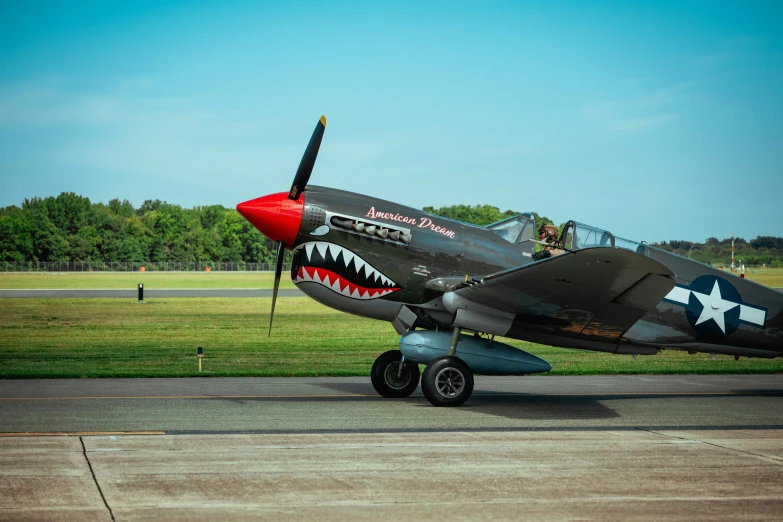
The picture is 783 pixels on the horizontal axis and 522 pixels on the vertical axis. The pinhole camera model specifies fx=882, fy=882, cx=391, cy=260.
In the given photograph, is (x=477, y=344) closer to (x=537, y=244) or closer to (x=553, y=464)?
(x=537, y=244)

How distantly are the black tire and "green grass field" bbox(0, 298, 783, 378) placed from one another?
6.30 metres

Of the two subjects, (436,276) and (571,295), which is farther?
(436,276)

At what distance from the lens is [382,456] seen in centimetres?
875

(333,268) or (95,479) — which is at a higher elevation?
(333,268)

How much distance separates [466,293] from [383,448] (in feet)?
11.6

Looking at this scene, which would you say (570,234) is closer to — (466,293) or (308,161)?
(466,293)

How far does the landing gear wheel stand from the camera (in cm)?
1391

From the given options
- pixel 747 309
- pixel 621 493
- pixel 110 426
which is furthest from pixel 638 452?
pixel 110 426

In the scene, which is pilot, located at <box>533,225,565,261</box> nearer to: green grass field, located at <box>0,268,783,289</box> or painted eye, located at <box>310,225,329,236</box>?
painted eye, located at <box>310,225,329,236</box>

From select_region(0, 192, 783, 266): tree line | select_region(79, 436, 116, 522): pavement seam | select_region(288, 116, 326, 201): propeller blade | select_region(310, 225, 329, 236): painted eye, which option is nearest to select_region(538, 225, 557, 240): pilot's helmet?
select_region(310, 225, 329, 236): painted eye

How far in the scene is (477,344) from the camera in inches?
504

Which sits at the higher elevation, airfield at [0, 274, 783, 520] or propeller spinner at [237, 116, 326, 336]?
propeller spinner at [237, 116, 326, 336]

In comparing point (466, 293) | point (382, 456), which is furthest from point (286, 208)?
point (382, 456)

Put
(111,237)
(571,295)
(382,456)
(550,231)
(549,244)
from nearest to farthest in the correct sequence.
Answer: (382,456)
(571,295)
(549,244)
(550,231)
(111,237)
